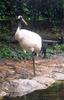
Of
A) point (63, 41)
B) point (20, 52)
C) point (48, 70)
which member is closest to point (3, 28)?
point (63, 41)

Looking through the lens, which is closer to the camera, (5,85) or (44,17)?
(5,85)

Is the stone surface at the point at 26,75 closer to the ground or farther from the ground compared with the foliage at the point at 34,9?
closer to the ground

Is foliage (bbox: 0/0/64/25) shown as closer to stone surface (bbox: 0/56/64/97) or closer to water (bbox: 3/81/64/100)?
stone surface (bbox: 0/56/64/97)

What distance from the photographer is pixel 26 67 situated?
10.5 meters

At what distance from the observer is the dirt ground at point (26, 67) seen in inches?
379

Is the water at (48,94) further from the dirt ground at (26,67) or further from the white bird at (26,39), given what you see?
the white bird at (26,39)

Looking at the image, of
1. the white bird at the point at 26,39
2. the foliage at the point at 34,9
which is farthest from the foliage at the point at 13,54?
the foliage at the point at 34,9

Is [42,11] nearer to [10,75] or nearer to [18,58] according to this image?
[18,58]

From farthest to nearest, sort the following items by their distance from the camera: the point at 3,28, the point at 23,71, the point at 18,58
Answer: the point at 3,28, the point at 18,58, the point at 23,71

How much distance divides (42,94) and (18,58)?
3.32m

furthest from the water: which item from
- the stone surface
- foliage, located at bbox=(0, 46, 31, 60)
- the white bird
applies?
foliage, located at bbox=(0, 46, 31, 60)

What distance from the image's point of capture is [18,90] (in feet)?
28.1

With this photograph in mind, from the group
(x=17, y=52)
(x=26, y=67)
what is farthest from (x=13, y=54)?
(x=26, y=67)

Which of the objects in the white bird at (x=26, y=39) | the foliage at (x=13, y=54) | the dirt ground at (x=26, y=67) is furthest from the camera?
the foliage at (x=13, y=54)
